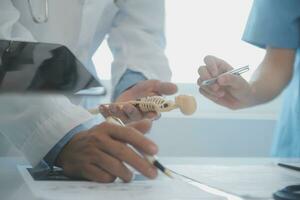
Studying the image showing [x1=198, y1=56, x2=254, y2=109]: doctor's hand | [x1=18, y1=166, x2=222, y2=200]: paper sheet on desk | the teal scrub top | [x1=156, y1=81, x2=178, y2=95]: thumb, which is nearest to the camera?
[x1=18, y1=166, x2=222, y2=200]: paper sheet on desk

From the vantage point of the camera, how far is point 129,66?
2.79 ft

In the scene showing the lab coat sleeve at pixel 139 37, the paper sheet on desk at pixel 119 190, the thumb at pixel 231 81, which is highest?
the lab coat sleeve at pixel 139 37

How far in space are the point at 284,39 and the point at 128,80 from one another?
1.29 ft

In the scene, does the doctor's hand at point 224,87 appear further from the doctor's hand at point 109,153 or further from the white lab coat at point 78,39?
the doctor's hand at point 109,153

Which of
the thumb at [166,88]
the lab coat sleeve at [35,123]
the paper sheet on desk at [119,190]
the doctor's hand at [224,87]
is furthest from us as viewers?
the doctor's hand at [224,87]

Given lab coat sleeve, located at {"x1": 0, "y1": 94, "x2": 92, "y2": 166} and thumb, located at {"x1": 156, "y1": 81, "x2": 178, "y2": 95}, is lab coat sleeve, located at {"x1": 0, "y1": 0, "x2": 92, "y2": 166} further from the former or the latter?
thumb, located at {"x1": 156, "y1": 81, "x2": 178, "y2": 95}

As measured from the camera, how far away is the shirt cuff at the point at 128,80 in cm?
80

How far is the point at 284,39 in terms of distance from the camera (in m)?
1.02

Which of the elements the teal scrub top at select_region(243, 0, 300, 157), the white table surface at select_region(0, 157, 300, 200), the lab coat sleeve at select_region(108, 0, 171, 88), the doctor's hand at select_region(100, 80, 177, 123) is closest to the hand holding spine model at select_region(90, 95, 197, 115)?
the doctor's hand at select_region(100, 80, 177, 123)

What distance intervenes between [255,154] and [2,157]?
98cm

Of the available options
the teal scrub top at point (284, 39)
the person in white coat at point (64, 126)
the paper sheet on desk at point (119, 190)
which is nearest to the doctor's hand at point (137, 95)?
the person in white coat at point (64, 126)

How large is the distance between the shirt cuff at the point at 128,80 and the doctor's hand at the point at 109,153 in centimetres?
25

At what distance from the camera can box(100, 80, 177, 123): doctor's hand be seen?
1.98ft

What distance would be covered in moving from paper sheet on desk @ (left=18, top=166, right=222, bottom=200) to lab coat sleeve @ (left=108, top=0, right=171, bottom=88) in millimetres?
363
